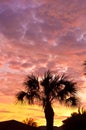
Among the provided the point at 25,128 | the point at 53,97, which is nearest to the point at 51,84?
the point at 53,97

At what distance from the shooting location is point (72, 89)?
26734 millimetres

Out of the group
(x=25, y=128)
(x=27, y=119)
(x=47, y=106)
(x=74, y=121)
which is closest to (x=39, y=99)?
(x=47, y=106)

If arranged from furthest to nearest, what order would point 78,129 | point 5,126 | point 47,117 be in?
1. point 5,126
2. point 78,129
3. point 47,117

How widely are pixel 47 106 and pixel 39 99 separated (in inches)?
35.8

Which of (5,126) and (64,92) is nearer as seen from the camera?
(64,92)

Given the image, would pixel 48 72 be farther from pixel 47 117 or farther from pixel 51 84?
pixel 47 117

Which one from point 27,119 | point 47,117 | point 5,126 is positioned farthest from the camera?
point 27,119

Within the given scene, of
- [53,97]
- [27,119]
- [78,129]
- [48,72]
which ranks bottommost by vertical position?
[78,129]

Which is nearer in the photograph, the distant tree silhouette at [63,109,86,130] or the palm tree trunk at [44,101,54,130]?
the palm tree trunk at [44,101,54,130]

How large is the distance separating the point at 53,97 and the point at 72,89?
64.1 inches

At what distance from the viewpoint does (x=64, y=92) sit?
26.6m

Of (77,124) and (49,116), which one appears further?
(77,124)

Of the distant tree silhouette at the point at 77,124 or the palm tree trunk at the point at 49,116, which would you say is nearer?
the palm tree trunk at the point at 49,116

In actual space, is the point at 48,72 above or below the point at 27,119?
below
